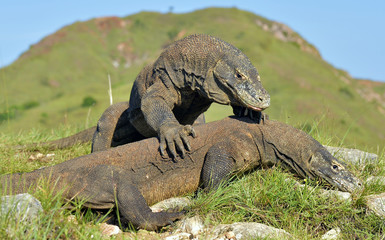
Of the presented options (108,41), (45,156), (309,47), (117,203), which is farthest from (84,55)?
(117,203)

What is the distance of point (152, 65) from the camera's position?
6789 mm

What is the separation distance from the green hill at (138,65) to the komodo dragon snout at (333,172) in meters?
5.64

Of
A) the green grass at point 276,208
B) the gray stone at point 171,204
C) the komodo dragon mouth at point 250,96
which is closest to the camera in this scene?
the green grass at point 276,208

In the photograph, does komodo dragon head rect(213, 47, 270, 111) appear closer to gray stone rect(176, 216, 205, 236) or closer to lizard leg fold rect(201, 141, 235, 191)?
lizard leg fold rect(201, 141, 235, 191)

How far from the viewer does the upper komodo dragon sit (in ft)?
18.0

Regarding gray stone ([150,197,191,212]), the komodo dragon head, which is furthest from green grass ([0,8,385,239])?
the komodo dragon head

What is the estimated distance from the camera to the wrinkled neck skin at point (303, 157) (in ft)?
18.1

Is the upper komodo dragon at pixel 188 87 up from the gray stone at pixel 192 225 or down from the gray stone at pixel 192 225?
up

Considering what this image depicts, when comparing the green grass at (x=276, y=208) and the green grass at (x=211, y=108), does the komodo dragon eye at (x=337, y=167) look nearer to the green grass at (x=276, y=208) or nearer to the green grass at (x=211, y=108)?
the green grass at (x=276, y=208)

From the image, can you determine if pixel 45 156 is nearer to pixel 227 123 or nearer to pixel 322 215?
pixel 227 123

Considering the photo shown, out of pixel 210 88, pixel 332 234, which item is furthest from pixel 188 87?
pixel 332 234

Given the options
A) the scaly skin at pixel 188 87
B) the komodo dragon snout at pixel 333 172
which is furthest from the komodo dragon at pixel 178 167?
the scaly skin at pixel 188 87

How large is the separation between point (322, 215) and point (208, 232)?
125 centimetres

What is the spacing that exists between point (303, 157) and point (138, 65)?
96.6 feet
